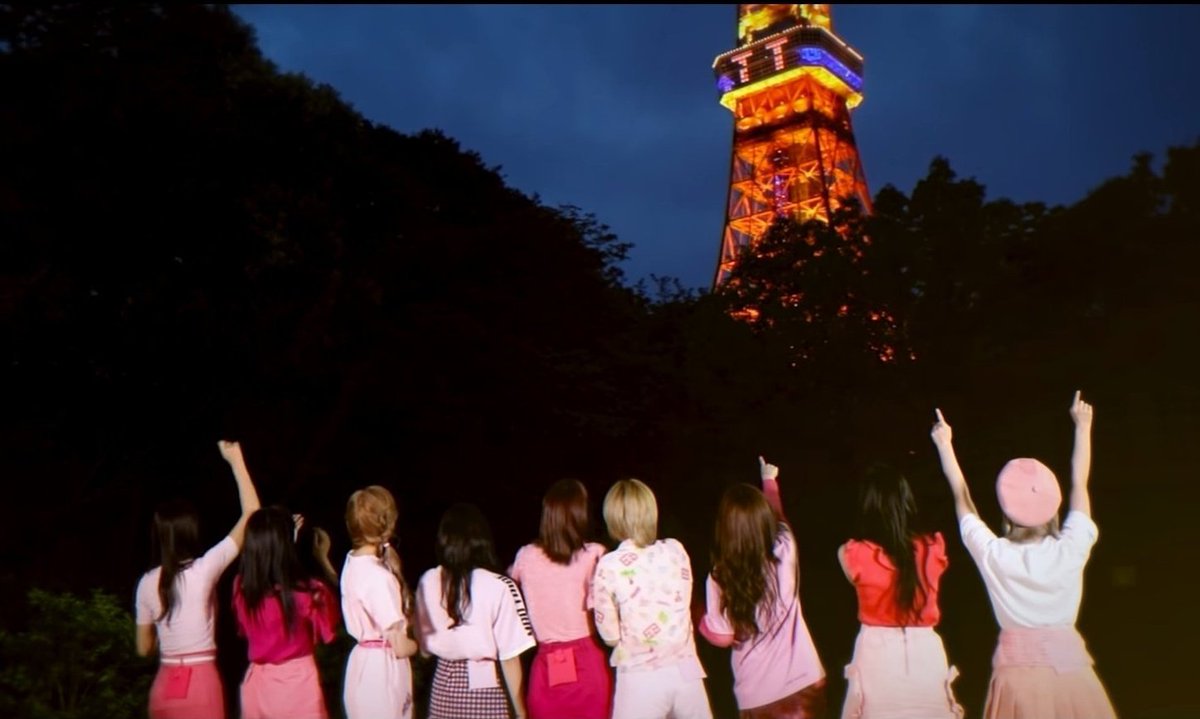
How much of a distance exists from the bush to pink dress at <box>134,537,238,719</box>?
258 cm

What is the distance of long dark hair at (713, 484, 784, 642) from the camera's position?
4.24m

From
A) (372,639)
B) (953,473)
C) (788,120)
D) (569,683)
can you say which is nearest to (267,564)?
(372,639)

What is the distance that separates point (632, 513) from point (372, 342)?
7.82 m

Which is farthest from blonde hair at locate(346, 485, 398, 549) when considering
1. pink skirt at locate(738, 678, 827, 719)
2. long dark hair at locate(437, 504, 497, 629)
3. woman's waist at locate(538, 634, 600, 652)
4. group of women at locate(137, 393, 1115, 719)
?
pink skirt at locate(738, 678, 827, 719)

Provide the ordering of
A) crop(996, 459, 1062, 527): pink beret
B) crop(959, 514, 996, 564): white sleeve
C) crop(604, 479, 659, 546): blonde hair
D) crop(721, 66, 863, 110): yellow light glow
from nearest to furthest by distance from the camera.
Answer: crop(996, 459, 1062, 527): pink beret → crop(959, 514, 996, 564): white sleeve → crop(604, 479, 659, 546): blonde hair → crop(721, 66, 863, 110): yellow light glow

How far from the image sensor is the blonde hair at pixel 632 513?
4.35 meters

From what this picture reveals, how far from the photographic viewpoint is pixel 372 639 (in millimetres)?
4469

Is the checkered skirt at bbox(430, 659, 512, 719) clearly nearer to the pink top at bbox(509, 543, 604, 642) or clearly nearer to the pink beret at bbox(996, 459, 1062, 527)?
the pink top at bbox(509, 543, 604, 642)

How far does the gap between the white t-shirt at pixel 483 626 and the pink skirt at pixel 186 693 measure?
109 centimetres

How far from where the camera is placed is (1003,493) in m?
3.79

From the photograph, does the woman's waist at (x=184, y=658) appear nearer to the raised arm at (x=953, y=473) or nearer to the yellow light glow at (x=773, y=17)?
the raised arm at (x=953, y=473)

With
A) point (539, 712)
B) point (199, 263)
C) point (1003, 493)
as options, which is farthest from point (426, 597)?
point (199, 263)

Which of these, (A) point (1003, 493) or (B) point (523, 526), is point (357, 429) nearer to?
(B) point (523, 526)

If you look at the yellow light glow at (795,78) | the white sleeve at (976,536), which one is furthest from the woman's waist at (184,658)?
the yellow light glow at (795,78)
